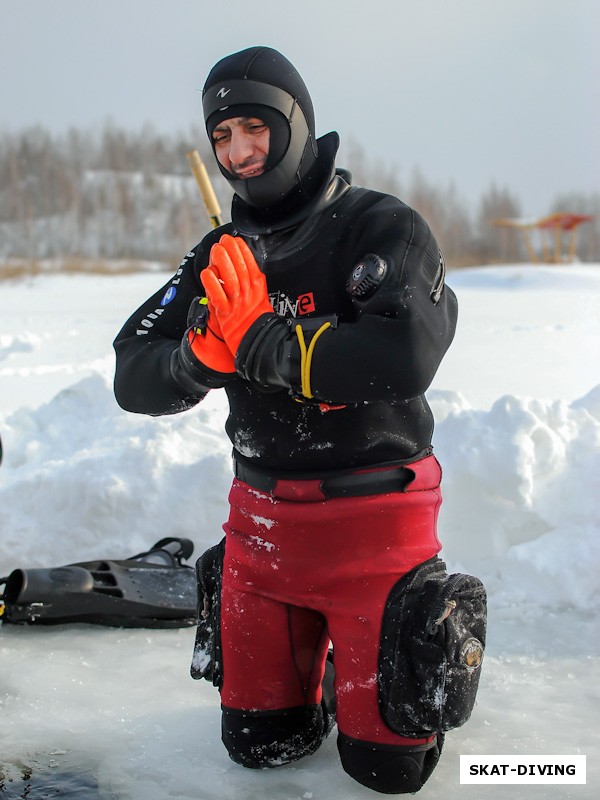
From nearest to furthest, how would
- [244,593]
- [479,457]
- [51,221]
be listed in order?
[244,593]
[479,457]
[51,221]

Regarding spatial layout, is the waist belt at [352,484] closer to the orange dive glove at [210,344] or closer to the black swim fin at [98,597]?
the orange dive glove at [210,344]

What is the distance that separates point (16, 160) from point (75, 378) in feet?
87.3

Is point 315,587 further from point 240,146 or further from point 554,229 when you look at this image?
point 554,229

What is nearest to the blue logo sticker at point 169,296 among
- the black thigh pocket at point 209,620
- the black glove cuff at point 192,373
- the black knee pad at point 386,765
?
the black glove cuff at point 192,373

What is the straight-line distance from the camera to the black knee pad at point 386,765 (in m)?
1.90

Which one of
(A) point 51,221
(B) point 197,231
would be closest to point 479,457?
(B) point 197,231

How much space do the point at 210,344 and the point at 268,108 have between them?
1.65 ft

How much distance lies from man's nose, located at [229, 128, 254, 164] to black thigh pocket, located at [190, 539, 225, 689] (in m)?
0.88

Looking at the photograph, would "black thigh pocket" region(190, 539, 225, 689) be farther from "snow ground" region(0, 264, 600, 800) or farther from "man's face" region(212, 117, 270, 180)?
"man's face" region(212, 117, 270, 180)

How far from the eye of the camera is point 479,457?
349 cm

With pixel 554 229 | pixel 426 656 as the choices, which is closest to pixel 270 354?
pixel 426 656

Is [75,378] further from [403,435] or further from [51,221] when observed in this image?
[51,221]

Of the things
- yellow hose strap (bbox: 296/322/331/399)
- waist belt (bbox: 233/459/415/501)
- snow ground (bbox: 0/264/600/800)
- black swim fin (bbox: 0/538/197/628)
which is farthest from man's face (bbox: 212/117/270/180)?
black swim fin (bbox: 0/538/197/628)

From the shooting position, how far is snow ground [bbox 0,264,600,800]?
7.07 ft
